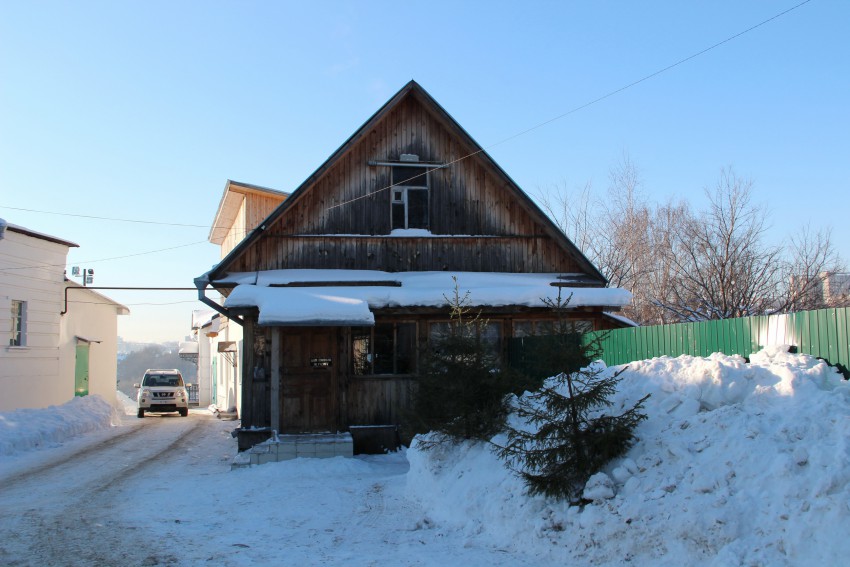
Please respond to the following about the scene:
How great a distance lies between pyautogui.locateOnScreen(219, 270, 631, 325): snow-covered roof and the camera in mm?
12773

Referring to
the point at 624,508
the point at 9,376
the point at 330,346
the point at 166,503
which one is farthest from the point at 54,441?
the point at 624,508

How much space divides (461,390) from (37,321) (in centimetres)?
1699

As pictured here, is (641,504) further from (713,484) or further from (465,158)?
(465,158)

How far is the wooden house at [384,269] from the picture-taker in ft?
46.5

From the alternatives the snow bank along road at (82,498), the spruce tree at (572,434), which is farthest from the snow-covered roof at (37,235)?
the spruce tree at (572,434)

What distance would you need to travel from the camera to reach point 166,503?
959 centimetres

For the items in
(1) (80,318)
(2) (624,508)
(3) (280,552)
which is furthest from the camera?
(1) (80,318)

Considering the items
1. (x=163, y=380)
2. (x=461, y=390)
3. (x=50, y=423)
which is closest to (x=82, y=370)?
(x=163, y=380)

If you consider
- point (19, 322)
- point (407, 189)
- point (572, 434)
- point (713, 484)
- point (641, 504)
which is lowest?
point (641, 504)

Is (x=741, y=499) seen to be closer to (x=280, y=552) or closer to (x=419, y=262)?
(x=280, y=552)

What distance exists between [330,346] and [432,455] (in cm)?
546

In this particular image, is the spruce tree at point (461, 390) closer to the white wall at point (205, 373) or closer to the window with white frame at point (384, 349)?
the window with white frame at point (384, 349)

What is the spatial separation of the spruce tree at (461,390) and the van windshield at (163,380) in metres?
21.0

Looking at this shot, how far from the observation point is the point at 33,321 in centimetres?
2116
